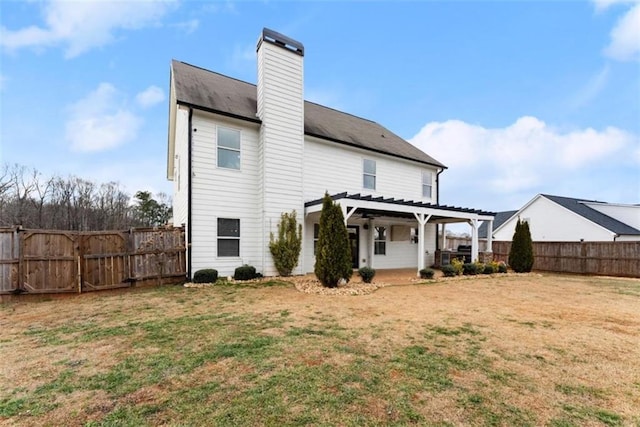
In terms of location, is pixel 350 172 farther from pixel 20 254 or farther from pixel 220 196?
pixel 20 254

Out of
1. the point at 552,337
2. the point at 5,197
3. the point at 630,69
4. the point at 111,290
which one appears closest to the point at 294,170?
the point at 111,290

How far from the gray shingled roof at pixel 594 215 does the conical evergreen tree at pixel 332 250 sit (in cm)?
2126

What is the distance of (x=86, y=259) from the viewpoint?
26.7 feet

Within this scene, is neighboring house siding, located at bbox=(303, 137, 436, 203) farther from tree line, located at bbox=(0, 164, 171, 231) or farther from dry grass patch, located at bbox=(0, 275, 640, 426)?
tree line, located at bbox=(0, 164, 171, 231)

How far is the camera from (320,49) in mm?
14453

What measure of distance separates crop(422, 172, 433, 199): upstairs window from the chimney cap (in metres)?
8.79

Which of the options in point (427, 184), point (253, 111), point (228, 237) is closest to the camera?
point (228, 237)

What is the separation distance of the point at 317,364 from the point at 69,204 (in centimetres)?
3494

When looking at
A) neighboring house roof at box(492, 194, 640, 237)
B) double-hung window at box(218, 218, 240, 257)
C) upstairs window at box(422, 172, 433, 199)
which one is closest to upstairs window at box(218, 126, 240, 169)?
double-hung window at box(218, 218, 240, 257)

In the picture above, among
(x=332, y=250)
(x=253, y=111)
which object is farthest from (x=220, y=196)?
(x=332, y=250)

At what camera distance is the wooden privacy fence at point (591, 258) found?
13594 millimetres

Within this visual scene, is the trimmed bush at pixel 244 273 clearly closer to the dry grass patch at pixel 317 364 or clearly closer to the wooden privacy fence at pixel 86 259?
the wooden privacy fence at pixel 86 259

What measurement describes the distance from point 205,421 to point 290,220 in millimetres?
8747

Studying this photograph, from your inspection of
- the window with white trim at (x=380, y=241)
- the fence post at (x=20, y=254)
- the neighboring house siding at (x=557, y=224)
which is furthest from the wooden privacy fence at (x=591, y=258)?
the fence post at (x=20, y=254)
